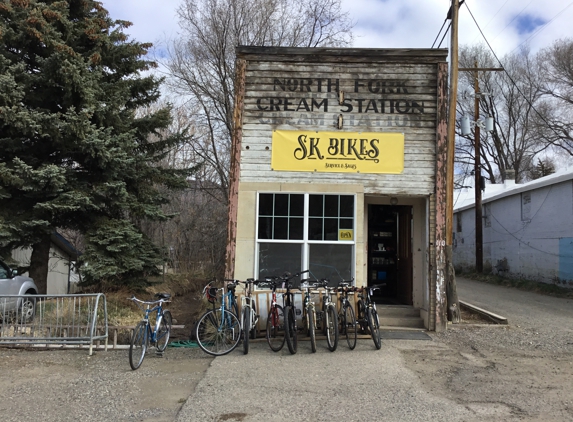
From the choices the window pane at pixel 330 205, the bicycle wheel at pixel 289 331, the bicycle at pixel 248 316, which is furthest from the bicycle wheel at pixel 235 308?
the window pane at pixel 330 205

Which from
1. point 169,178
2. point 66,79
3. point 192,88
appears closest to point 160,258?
point 169,178

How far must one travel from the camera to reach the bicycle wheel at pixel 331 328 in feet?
24.1

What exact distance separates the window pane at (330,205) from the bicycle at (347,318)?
1465mm

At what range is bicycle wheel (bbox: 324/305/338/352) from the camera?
7.34 m

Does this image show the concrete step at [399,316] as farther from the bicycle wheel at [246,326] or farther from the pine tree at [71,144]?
the pine tree at [71,144]

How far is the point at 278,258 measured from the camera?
8977 millimetres

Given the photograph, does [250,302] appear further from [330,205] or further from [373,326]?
[330,205]

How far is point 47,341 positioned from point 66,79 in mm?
6447

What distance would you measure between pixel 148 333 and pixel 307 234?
135 inches

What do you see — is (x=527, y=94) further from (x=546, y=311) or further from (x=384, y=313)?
(x=384, y=313)

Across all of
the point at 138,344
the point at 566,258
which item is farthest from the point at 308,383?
the point at 566,258

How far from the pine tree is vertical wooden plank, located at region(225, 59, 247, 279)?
381cm

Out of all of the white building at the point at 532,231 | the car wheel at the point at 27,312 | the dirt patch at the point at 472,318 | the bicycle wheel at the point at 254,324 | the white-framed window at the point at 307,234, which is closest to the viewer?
the bicycle wheel at the point at 254,324

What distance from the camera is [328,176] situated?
9.16 metres
